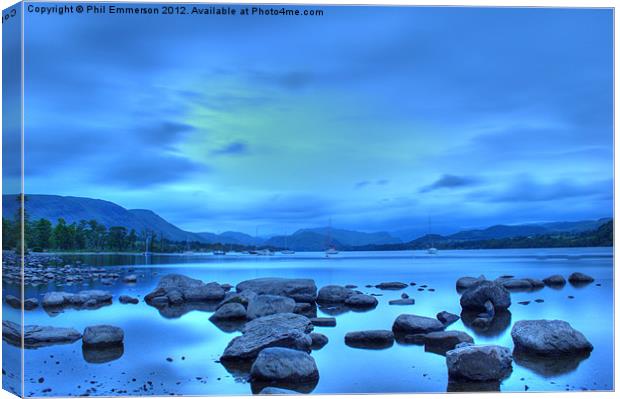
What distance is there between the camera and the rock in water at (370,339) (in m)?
9.64

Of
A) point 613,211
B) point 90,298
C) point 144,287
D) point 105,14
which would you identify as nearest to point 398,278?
point 144,287

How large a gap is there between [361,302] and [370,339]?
16.8 feet

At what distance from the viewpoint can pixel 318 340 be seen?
966cm

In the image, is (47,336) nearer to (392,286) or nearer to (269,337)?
(269,337)

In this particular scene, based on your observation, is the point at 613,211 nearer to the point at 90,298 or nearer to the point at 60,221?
the point at 60,221

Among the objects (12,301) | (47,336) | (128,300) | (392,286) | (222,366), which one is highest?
(12,301)

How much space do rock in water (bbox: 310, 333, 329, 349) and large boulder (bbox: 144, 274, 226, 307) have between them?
261 inches

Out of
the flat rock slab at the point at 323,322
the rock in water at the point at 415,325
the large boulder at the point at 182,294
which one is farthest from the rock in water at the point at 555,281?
the rock in water at the point at 415,325

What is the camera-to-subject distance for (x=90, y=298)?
15273mm

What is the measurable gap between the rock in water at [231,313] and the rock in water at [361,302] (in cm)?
343

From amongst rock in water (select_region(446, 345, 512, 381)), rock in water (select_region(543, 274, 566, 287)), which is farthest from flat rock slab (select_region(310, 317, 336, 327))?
rock in water (select_region(543, 274, 566, 287))

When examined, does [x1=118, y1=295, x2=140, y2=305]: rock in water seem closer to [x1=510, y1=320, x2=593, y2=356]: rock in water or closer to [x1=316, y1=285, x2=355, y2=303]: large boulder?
[x1=316, y1=285, x2=355, y2=303]: large boulder

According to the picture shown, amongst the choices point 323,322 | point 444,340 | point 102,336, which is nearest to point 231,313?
point 323,322

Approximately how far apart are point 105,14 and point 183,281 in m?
10.6
